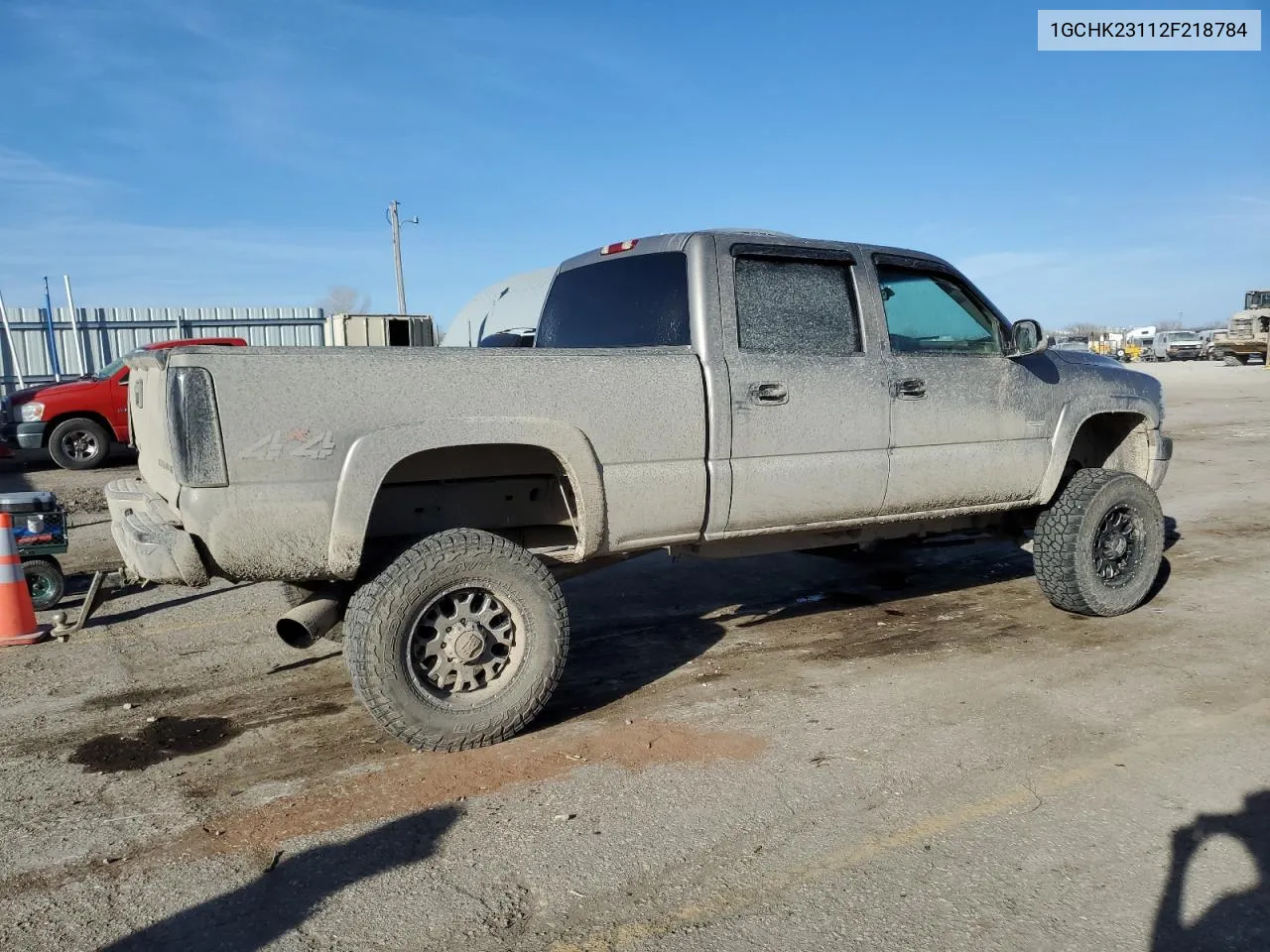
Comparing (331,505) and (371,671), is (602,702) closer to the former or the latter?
(371,671)

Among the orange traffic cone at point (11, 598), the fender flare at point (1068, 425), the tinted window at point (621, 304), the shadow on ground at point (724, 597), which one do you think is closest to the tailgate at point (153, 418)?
the orange traffic cone at point (11, 598)

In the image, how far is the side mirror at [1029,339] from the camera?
527 centimetres

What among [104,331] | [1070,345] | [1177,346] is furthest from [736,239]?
[1177,346]

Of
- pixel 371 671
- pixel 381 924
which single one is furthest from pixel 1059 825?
pixel 371 671

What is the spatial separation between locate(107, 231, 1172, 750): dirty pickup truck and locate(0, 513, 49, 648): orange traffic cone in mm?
1775

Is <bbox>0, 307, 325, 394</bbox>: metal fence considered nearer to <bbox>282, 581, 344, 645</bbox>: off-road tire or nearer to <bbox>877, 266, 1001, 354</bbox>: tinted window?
<bbox>282, 581, 344, 645</bbox>: off-road tire

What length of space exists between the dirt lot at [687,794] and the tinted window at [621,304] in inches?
66.4

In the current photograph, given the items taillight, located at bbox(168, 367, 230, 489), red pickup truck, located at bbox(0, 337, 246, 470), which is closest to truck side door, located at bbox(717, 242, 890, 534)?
taillight, located at bbox(168, 367, 230, 489)

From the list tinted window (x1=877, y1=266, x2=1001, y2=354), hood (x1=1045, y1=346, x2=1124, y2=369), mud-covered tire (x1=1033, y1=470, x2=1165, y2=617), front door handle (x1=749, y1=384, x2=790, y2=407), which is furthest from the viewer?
hood (x1=1045, y1=346, x2=1124, y2=369)

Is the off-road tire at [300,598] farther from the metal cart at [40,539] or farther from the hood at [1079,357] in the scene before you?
the hood at [1079,357]

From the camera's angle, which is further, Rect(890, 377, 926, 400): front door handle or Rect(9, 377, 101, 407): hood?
Rect(9, 377, 101, 407): hood

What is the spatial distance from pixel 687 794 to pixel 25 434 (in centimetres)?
1329

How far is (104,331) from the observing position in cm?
2225

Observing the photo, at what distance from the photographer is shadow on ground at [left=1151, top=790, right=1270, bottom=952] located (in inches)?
103
